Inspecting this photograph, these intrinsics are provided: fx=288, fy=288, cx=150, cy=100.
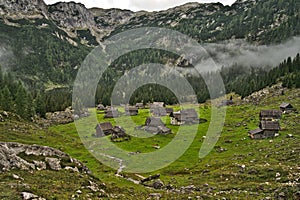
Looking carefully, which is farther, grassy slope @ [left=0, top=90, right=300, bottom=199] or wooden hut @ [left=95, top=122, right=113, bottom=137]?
wooden hut @ [left=95, top=122, right=113, bottom=137]

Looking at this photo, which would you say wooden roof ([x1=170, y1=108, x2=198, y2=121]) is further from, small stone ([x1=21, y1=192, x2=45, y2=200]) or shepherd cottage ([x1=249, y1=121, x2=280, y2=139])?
small stone ([x1=21, y1=192, x2=45, y2=200])

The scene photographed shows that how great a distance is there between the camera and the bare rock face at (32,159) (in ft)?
82.8

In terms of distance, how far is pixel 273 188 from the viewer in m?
28.3

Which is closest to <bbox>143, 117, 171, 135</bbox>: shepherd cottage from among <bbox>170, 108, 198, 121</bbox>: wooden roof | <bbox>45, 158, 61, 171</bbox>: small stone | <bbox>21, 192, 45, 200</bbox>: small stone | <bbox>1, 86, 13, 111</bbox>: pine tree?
<bbox>170, 108, 198, 121</bbox>: wooden roof

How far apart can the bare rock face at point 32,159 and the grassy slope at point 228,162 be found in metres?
5.60

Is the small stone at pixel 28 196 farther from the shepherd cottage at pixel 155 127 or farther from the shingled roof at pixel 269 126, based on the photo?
the shepherd cottage at pixel 155 127

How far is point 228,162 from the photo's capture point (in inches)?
1982

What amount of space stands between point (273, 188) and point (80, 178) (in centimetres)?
1887

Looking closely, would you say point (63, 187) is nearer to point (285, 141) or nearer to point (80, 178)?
point (80, 178)

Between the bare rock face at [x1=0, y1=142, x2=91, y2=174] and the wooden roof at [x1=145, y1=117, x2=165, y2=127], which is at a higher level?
the bare rock face at [x1=0, y1=142, x2=91, y2=174]

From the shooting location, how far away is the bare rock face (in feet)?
82.8

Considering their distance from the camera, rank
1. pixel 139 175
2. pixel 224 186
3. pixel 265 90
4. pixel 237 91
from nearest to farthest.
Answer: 1. pixel 224 186
2. pixel 139 175
3. pixel 265 90
4. pixel 237 91

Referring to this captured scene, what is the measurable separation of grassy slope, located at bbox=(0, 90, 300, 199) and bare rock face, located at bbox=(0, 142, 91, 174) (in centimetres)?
560

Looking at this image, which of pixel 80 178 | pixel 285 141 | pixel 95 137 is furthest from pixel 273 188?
pixel 95 137
